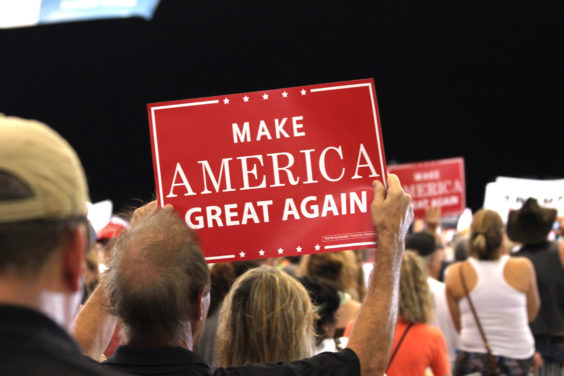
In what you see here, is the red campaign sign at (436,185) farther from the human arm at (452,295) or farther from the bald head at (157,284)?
the bald head at (157,284)

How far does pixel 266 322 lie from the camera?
109 inches

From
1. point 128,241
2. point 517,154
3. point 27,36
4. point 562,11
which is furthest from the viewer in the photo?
point 517,154

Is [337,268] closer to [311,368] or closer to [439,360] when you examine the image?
[439,360]

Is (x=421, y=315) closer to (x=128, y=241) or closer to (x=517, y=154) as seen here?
(x=128, y=241)

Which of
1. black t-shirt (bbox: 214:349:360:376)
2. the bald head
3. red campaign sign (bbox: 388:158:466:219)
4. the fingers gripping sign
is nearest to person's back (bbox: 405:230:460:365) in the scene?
red campaign sign (bbox: 388:158:466:219)

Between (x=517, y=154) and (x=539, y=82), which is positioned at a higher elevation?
(x=539, y=82)

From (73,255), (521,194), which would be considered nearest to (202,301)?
(73,255)

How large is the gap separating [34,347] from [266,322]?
69.7 inches

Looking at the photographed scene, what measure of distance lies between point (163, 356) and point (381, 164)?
0.93 m

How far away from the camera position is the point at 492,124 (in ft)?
121

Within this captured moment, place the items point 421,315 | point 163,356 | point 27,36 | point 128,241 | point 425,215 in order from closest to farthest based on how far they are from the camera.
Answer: point 163,356
point 128,241
point 421,315
point 425,215
point 27,36

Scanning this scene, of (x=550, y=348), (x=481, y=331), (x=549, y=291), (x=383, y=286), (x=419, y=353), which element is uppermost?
(x=383, y=286)

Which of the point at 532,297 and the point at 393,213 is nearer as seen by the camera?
the point at 393,213

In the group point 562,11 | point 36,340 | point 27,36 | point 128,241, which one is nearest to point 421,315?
point 128,241
